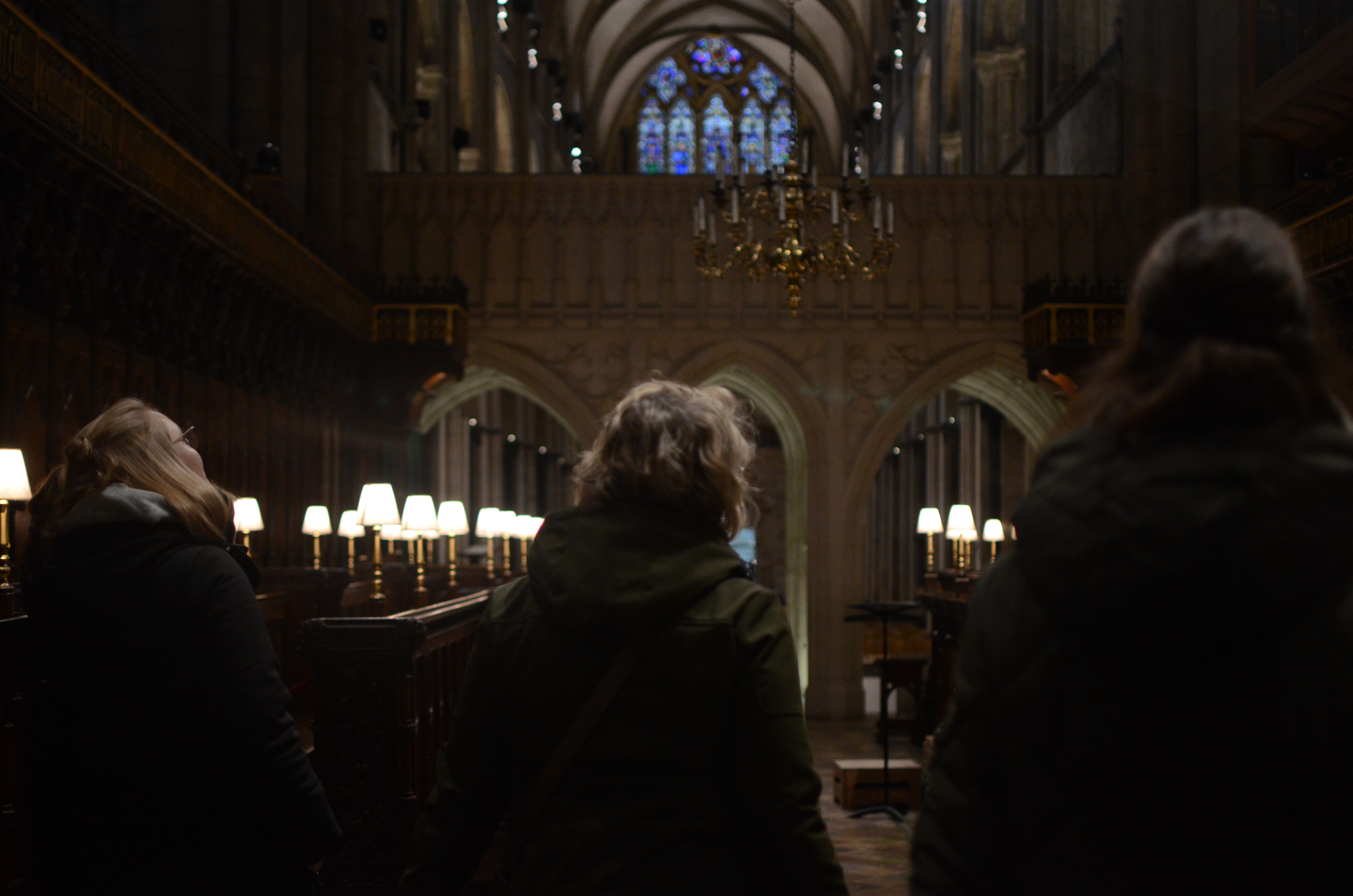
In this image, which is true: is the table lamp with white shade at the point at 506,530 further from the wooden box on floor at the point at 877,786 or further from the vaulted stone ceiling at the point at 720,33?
the vaulted stone ceiling at the point at 720,33

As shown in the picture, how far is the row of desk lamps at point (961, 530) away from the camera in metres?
10.4

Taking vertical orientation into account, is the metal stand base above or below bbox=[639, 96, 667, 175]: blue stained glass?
below

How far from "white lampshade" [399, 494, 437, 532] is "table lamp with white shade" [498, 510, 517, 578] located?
1.81 metres

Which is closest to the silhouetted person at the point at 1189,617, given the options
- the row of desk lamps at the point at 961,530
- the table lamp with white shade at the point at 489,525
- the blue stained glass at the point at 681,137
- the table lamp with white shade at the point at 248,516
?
the table lamp with white shade at the point at 248,516

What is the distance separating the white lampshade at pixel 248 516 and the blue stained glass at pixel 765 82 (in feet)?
91.6

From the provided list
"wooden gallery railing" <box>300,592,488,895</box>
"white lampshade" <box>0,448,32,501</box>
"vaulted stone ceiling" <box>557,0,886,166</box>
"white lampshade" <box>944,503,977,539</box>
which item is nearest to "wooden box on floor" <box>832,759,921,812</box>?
"white lampshade" <box>944,503,977,539</box>

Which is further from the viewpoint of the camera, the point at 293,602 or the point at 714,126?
the point at 714,126

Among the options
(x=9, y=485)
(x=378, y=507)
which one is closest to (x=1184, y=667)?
(x=9, y=485)

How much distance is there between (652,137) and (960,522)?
24.8m

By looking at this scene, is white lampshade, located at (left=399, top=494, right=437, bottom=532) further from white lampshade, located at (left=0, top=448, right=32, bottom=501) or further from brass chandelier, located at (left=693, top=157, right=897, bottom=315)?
white lampshade, located at (left=0, top=448, right=32, bottom=501)

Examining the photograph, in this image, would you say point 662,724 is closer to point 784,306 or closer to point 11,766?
point 11,766

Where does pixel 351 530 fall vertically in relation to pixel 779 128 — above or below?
below

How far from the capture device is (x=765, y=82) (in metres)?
33.5

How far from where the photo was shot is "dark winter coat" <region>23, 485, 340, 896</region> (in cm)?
212
